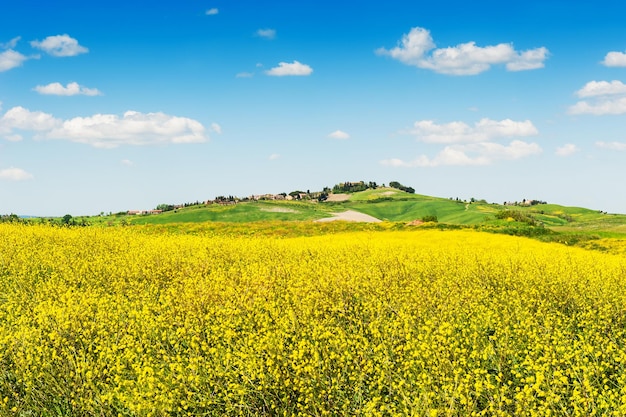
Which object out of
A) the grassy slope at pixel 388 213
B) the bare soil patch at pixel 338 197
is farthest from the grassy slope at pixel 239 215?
the bare soil patch at pixel 338 197

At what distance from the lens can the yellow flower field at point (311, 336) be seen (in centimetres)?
910

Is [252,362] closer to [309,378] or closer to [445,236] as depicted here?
[309,378]

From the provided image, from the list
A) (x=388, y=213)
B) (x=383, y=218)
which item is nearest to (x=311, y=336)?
(x=383, y=218)

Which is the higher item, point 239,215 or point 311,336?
point 239,215

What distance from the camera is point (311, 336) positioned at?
11508 millimetres

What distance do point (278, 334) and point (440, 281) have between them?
301 inches

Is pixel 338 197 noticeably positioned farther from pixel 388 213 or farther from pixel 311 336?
pixel 311 336

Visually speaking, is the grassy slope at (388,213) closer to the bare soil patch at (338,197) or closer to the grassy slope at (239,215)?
the grassy slope at (239,215)

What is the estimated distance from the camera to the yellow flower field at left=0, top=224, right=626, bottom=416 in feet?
29.9

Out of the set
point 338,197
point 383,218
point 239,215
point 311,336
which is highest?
point 338,197

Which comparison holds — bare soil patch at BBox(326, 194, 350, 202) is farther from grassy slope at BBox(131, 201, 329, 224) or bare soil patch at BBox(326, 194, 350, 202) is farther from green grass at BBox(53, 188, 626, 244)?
grassy slope at BBox(131, 201, 329, 224)

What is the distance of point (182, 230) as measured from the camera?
49.8m

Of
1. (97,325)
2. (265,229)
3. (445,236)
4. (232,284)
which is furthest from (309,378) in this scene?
(265,229)

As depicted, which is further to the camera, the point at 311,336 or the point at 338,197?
the point at 338,197
